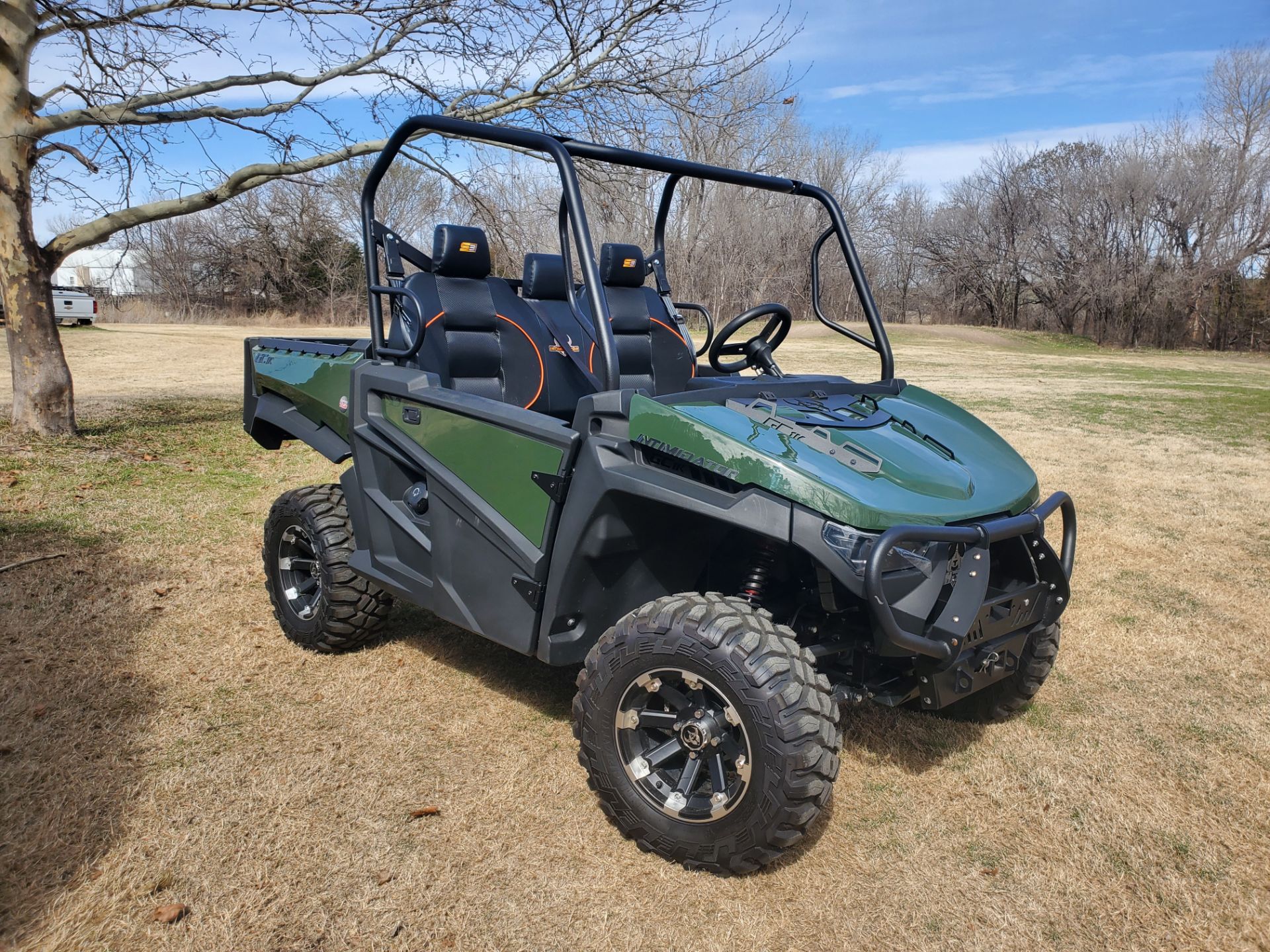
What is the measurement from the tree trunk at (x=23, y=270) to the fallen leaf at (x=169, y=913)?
681 cm

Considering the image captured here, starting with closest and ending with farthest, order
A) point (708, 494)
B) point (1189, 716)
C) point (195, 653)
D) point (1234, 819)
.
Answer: point (708, 494), point (1234, 819), point (1189, 716), point (195, 653)

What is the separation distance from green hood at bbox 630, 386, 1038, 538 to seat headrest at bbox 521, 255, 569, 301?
1.81 metres

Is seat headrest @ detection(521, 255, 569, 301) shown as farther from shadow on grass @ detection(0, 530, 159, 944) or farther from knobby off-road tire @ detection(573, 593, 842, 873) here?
shadow on grass @ detection(0, 530, 159, 944)

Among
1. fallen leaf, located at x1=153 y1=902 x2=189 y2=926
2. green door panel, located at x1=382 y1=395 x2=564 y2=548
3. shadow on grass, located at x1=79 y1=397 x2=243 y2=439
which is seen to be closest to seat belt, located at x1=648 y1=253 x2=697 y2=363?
green door panel, located at x1=382 y1=395 x2=564 y2=548

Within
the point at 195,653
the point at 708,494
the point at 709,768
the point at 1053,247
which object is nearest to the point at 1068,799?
the point at 709,768

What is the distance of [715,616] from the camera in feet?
8.48

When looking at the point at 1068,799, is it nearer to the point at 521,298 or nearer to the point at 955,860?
the point at 955,860

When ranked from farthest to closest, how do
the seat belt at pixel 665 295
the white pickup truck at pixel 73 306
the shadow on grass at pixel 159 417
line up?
the white pickup truck at pixel 73 306
the shadow on grass at pixel 159 417
the seat belt at pixel 665 295

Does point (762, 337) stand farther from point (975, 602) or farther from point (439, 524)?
point (975, 602)

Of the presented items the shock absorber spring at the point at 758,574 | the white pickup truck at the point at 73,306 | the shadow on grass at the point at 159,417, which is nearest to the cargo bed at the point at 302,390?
the shock absorber spring at the point at 758,574

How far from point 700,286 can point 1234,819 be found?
63.8 feet

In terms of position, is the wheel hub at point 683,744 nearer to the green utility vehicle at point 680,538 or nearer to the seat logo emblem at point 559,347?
the green utility vehicle at point 680,538

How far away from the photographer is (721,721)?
8.53ft

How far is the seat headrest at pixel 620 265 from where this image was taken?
449 cm
